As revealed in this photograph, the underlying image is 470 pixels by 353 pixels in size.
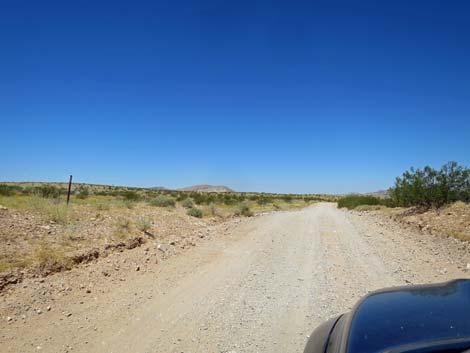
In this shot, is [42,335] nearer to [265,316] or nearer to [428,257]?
[265,316]

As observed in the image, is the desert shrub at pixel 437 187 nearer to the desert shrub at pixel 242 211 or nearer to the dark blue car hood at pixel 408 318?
the desert shrub at pixel 242 211

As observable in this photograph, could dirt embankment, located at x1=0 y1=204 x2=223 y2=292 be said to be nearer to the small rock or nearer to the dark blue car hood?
the small rock

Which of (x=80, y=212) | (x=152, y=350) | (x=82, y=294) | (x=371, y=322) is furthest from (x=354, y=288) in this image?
(x=80, y=212)

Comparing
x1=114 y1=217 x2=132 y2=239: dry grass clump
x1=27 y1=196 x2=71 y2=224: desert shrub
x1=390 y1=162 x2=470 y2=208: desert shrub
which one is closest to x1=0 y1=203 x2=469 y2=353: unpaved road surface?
x1=114 y1=217 x2=132 y2=239: dry grass clump

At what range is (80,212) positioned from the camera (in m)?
14.5

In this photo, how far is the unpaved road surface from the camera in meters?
4.38

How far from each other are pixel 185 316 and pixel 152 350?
3.51ft

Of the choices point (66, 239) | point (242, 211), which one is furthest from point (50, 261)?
point (242, 211)

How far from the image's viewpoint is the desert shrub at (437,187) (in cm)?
2028

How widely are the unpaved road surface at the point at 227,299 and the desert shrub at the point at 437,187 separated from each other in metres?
11.9

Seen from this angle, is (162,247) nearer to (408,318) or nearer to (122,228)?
(122,228)

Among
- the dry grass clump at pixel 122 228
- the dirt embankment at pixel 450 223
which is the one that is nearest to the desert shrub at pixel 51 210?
the dry grass clump at pixel 122 228

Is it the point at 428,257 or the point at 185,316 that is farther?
the point at 428,257

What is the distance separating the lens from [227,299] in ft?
19.3
